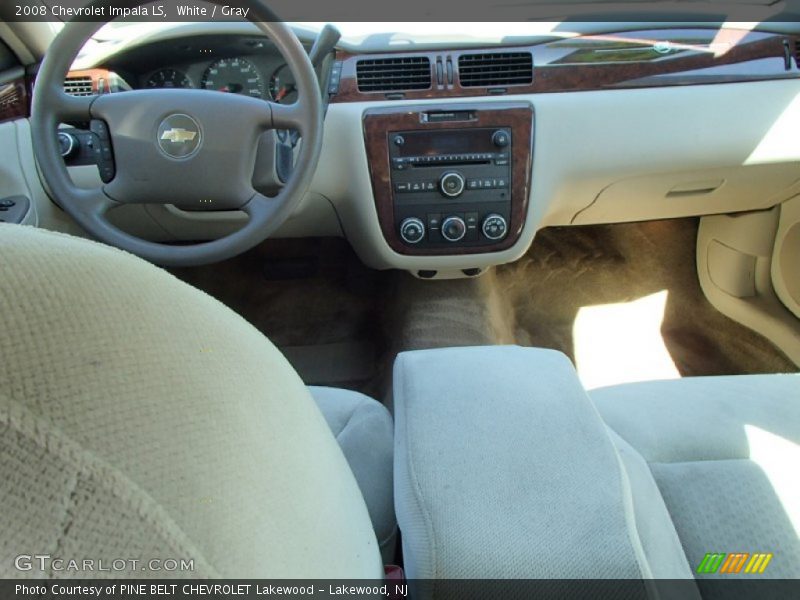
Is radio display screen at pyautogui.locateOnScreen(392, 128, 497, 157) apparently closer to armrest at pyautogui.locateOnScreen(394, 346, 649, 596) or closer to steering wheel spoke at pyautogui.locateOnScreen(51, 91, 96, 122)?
steering wheel spoke at pyautogui.locateOnScreen(51, 91, 96, 122)

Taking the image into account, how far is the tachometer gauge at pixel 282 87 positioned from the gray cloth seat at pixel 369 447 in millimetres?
758

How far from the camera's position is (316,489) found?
0.47 meters

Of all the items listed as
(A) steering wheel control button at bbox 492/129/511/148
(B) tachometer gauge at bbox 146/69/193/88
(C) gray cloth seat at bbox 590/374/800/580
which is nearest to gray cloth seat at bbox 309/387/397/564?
(C) gray cloth seat at bbox 590/374/800/580

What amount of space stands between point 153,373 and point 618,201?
160 centimetres

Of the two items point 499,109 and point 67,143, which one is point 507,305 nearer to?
point 499,109

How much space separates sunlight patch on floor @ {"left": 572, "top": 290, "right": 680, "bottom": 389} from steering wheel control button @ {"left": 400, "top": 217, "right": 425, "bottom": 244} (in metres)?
0.64

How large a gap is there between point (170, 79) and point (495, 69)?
76 cm

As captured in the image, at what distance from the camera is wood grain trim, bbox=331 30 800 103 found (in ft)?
4.75

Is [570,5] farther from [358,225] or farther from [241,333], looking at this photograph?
[241,333]

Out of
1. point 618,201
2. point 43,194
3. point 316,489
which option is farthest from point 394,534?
point 618,201

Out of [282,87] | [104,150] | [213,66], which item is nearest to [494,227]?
[282,87]

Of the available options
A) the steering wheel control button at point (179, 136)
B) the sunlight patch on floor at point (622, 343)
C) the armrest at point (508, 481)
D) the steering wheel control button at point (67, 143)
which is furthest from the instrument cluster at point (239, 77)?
the sunlight patch on floor at point (622, 343)

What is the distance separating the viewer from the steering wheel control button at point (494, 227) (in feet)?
5.10

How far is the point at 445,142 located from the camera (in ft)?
4.86
